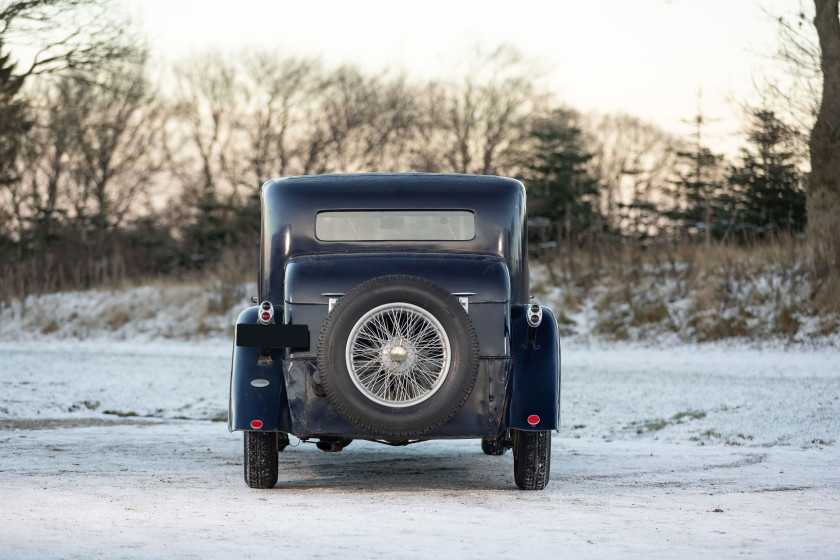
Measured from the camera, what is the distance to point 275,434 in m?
6.94

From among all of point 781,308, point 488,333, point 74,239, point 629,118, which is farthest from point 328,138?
point 488,333

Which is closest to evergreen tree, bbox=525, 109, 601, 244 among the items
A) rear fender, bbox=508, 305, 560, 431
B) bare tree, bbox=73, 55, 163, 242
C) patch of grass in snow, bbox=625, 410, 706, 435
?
bare tree, bbox=73, 55, 163, 242

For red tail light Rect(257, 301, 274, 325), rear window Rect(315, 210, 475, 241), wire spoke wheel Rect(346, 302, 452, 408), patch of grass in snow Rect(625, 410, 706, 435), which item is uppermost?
rear window Rect(315, 210, 475, 241)

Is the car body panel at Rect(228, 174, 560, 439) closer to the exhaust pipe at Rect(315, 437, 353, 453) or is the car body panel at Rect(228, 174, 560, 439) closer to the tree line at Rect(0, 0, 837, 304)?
the exhaust pipe at Rect(315, 437, 353, 453)

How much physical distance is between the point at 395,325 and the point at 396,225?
4.23ft

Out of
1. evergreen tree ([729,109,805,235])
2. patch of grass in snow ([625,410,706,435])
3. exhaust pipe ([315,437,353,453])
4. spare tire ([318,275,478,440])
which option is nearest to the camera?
spare tire ([318,275,478,440])

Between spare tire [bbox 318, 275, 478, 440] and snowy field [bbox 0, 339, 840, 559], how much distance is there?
55 cm

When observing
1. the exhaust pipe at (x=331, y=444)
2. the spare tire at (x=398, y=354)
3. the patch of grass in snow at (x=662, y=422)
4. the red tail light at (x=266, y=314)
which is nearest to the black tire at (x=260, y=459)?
the exhaust pipe at (x=331, y=444)

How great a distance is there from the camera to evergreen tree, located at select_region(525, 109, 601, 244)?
4391 centimetres

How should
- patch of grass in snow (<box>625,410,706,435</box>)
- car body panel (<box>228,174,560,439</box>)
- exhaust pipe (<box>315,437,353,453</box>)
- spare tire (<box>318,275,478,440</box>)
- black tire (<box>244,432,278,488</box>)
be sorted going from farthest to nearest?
patch of grass in snow (<box>625,410,706,435</box>) < exhaust pipe (<box>315,437,353,453</box>) < black tire (<box>244,432,278,488</box>) < car body panel (<box>228,174,560,439</box>) < spare tire (<box>318,275,478,440</box>)

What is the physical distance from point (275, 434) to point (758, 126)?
65.6ft

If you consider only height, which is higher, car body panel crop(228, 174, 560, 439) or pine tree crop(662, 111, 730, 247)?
pine tree crop(662, 111, 730, 247)

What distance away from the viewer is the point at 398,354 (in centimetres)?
619

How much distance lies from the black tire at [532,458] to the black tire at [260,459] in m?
1.59
